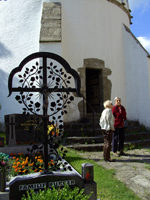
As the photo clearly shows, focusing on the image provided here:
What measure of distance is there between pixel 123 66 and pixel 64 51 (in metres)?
2.70

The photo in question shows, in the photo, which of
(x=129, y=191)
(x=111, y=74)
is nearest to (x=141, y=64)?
(x=111, y=74)

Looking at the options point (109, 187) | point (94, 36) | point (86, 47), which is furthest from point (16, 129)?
point (94, 36)

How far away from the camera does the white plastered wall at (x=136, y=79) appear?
809cm

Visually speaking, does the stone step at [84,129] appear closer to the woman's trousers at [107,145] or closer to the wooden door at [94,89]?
the woman's trousers at [107,145]

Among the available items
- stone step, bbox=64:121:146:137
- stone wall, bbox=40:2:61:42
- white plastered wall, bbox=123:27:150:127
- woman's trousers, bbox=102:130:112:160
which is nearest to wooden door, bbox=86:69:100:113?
white plastered wall, bbox=123:27:150:127

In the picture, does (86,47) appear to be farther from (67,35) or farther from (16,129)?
(16,129)

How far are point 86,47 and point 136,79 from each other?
249cm

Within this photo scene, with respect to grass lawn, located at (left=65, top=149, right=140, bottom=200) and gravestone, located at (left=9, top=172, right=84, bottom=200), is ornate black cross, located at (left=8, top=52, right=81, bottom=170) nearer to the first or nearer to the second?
gravestone, located at (left=9, top=172, right=84, bottom=200)

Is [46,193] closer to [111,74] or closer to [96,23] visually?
[111,74]

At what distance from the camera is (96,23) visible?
25.7 feet

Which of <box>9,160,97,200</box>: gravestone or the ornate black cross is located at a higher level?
the ornate black cross

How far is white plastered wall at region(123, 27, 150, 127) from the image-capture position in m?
8.09

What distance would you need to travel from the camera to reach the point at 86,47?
761 centimetres

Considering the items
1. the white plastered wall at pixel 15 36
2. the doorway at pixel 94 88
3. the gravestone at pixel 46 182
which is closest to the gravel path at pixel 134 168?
the gravestone at pixel 46 182
